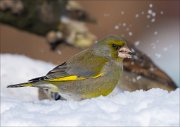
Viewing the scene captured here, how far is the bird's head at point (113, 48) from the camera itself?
4496 millimetres

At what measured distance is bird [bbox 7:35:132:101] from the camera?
14.3 feet

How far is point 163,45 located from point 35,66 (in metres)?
3.29

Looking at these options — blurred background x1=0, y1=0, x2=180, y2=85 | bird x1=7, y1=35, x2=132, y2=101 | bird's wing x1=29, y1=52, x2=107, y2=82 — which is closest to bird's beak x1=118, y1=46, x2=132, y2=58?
bird x1=7, y1=35, x2=132, y2=101

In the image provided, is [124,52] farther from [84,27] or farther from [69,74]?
[84,27]

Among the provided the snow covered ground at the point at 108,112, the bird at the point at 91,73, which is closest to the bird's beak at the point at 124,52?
the bird at the point at 91,73

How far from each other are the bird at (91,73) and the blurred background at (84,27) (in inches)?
109

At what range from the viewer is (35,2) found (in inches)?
329

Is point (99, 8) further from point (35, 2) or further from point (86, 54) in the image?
point (86, 54)

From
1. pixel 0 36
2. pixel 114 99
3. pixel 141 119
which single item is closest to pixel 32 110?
pixel 114 99

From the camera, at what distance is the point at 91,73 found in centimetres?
443

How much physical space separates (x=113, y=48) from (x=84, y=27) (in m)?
4.02

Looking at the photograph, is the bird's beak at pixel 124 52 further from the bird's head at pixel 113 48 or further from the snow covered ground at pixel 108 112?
the snow covered ground at pixel 108 112

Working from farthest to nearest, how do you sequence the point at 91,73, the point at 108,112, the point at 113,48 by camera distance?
the point at 113,48
the point at 91,73
the point at 108,112

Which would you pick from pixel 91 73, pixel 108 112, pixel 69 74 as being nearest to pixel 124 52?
pixel 91 73
